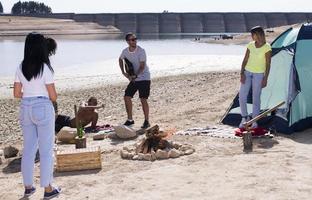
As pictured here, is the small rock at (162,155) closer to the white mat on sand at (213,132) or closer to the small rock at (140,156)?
the small rock at (140,156)

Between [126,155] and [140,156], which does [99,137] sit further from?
[140,156]

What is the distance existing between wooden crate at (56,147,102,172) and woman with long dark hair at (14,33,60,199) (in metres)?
1.16

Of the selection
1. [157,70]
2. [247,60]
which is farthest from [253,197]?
[157,70]

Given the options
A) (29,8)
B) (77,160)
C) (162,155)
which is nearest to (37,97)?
(77,160)

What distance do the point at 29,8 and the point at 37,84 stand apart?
452 ft

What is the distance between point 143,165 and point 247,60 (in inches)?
105

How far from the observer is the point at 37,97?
5.02 meters

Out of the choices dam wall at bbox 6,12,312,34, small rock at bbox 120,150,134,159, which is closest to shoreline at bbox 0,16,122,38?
dam wall at bbox 6,12,312,34

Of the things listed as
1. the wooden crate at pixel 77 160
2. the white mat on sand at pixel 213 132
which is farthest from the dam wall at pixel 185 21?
the wooden crate at pixel 77 160

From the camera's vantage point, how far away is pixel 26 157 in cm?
523

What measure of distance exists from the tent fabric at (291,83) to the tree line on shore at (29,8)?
130546mm

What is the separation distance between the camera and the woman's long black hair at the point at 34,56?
195 inches

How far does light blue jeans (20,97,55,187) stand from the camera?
5.01m

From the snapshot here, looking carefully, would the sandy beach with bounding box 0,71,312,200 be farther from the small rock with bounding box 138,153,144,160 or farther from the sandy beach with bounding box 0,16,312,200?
the small rock with bounding box 138,153,144,160
